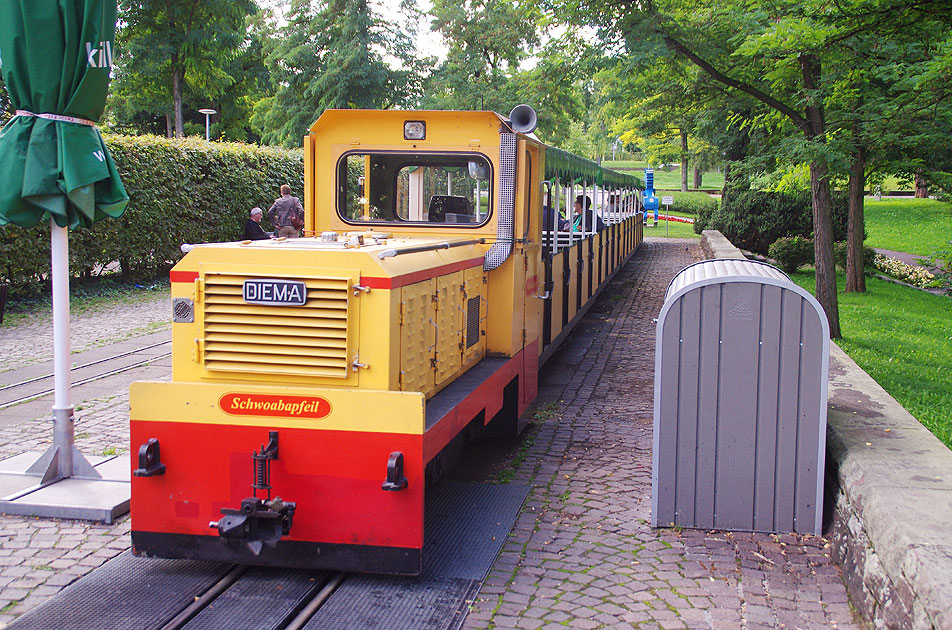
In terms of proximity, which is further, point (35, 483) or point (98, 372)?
point (98, 372)

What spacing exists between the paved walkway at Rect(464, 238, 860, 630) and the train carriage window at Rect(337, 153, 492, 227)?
211 cm

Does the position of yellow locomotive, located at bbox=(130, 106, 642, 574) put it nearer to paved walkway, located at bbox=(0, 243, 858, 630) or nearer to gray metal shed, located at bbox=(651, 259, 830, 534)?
paved walkway, located at bbox=(0, 243, 858, 630)

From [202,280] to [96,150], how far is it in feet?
5.19

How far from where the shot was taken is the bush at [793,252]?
20562mm

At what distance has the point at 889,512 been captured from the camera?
13.5 ft

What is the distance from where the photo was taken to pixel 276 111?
36.4 m

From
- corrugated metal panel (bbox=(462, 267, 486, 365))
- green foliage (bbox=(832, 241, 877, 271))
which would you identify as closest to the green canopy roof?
corrugated metal panel (bbox=(462, 267, 486, 365))

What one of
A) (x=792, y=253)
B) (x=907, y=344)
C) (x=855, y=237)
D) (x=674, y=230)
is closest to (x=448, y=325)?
(x=907, y=344)

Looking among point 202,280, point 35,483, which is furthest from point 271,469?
point 35,483

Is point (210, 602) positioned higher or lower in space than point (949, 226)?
lower

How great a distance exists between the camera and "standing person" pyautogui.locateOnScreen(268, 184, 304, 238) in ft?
52.0

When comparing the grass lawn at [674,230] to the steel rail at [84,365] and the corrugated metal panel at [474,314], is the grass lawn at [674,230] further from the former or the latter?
the corrugated metal panel at [474,314]

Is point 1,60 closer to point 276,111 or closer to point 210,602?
point 210,602

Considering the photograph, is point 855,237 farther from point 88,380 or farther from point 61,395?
point 61,395
